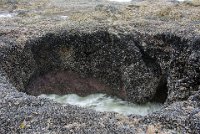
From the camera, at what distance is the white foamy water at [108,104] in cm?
1853

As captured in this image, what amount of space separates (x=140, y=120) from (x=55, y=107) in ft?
8.52

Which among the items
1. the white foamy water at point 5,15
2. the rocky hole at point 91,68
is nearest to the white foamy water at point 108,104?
the rocky hole at point 91,68

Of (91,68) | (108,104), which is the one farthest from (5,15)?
(108,104)

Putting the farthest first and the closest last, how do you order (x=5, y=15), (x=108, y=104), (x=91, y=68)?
(x=5, y=15) < (x=91, y=68) < (x=108, y=104)

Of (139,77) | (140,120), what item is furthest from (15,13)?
(140,120)

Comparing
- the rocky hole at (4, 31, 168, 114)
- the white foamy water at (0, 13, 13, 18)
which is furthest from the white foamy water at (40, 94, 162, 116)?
the white foamy water at (0, 13, 13, 18)

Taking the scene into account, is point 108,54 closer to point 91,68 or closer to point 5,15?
point 91,68

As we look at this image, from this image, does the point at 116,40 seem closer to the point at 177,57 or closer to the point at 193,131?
the point at 177,57

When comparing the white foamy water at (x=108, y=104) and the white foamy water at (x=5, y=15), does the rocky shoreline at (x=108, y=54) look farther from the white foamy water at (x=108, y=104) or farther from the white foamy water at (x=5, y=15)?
the white foamy water at (x=5, y=15)

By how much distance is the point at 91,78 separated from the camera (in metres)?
20.0

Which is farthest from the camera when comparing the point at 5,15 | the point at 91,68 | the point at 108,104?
the point at 5,15

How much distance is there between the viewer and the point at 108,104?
753 inches

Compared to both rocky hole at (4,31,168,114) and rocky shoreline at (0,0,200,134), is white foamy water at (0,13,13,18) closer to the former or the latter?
rocky shoreline at (0,0,200,134)

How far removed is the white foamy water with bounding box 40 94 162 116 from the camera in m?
18.5
